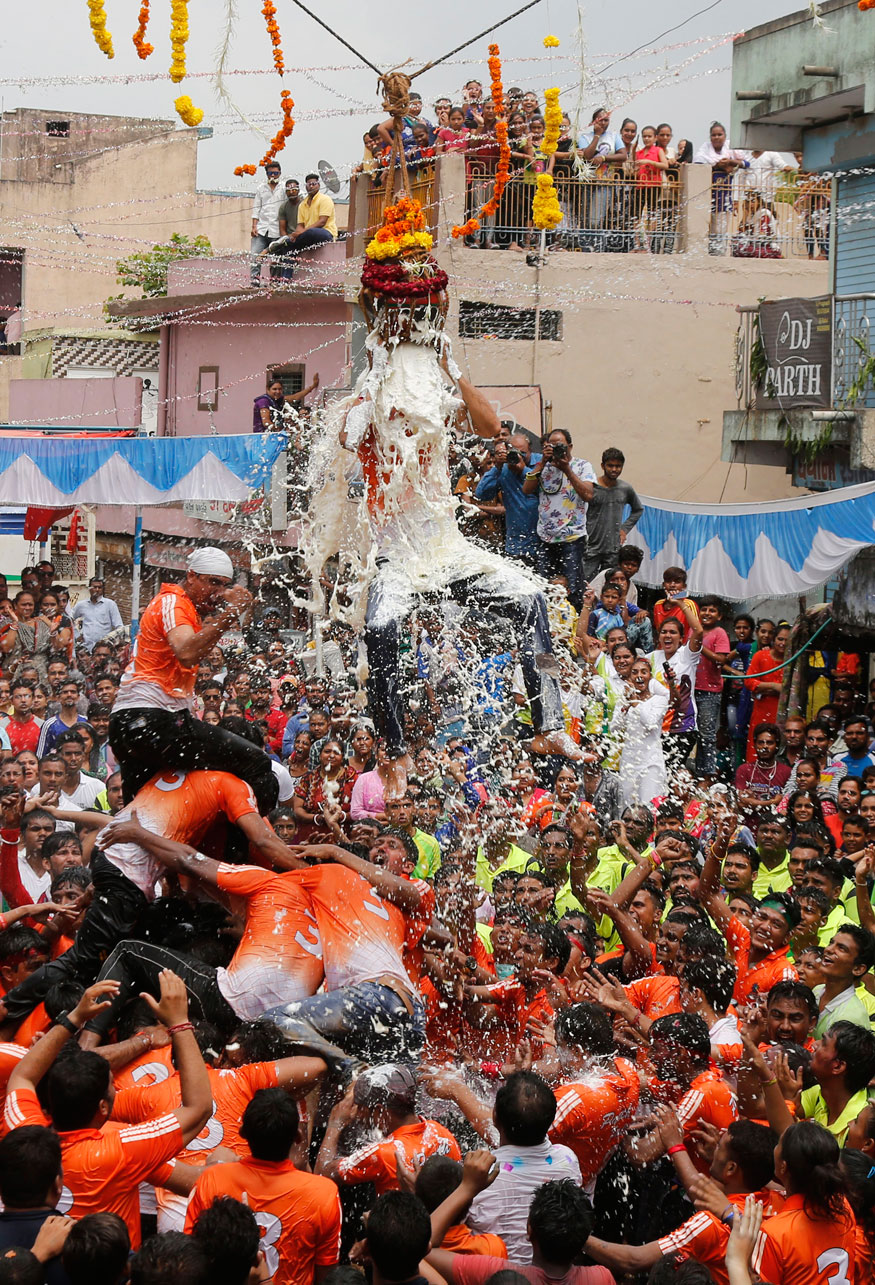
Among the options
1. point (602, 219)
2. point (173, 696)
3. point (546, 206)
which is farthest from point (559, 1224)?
point (602, 219)

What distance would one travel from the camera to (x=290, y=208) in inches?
739

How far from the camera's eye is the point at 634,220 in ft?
53.4

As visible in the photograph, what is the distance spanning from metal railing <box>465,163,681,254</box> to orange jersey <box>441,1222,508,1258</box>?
13.1 meters

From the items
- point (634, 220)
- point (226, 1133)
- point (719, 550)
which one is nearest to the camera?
point (226, 1133)

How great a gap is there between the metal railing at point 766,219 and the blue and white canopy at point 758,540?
5.08 m

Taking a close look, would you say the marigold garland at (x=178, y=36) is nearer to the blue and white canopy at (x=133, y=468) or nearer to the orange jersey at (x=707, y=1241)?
the orange jersey at (x=707, y=1241)

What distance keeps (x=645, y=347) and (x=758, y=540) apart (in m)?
5.77

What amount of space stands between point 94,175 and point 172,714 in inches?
898

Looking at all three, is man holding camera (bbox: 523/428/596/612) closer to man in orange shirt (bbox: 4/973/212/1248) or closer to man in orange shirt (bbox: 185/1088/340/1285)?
man in orange shirt (bbox: 4/973/212/1248)

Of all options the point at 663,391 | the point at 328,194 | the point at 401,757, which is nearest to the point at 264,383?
the point at 328,194

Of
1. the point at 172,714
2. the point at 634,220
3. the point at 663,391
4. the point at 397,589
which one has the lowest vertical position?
the point at 172,714

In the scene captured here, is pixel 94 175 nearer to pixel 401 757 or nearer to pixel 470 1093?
pixel 401 757

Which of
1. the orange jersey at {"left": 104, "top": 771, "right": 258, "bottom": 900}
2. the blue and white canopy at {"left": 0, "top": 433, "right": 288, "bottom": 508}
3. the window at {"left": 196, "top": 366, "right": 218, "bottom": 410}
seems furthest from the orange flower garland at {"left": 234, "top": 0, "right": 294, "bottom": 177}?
the window at {"left": 196, "top": 366, "right": 218, "bottom": 410}

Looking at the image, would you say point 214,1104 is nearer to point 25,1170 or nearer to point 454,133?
point 25,1170
